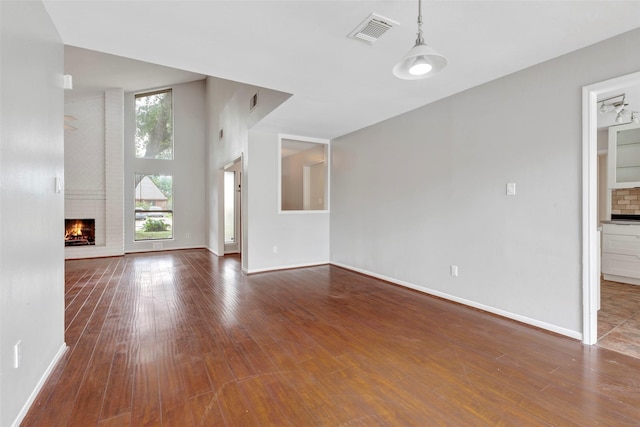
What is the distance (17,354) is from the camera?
1583 mm

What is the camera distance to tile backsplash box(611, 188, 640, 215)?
4.64 meters

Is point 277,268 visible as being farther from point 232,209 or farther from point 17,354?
point 17,354

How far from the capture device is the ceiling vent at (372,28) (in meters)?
2.08

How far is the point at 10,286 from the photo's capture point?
1.50 metres

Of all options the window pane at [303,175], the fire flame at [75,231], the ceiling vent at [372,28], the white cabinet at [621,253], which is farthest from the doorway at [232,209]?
the white cabinet at [621,253]

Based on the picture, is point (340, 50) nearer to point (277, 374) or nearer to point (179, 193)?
point (277, 374)

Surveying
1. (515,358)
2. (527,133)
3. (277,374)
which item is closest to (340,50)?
(527,133)

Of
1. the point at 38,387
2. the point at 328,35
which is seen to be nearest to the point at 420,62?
the point at 328,35

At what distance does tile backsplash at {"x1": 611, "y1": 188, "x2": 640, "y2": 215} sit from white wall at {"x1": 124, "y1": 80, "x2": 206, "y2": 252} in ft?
29.8

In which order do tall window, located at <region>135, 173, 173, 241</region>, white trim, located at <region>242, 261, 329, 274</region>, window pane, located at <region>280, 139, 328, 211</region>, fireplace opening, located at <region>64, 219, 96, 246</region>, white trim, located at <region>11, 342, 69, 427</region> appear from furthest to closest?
tall window, located at <region>135, 173, 173, 241</region> → window pane, located at <region>280, 139, 328, 211</region> → fireplace opening, located at <region>64, 219, 96, 246</region> → white trim, located at <region>242, 261, 329, 274</region> → white trim, located at <region>11, 342, 69, 427</region>

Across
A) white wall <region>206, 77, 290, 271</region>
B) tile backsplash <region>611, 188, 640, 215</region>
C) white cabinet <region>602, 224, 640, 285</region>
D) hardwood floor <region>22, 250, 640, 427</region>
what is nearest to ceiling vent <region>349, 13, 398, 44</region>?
white wall <region>206, 77, 290, 271</region>

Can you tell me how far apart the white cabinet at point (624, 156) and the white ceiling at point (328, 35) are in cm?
322

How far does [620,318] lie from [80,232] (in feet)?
31.5

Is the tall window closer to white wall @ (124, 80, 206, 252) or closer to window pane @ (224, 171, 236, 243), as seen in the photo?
white wall @ (124, 80, 206, 252)
